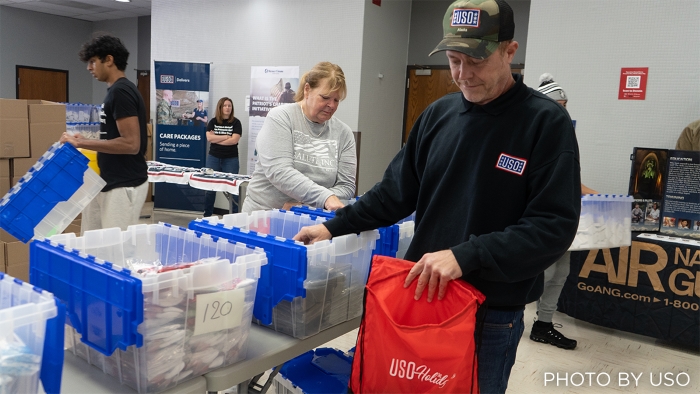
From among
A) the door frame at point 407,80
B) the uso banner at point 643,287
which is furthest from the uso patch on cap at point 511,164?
the door frame at point 407,80

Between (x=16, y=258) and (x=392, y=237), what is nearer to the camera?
(x=392, y=237)

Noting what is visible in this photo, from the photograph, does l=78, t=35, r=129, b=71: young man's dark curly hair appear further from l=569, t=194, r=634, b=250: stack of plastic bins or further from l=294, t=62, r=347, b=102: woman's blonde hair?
l=569, t=194, r=634, b=250: stack of plastic bins

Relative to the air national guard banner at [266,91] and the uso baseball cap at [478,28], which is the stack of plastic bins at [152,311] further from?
the air national guard banner at [266,91]

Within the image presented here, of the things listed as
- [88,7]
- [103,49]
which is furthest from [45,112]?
[88,7]

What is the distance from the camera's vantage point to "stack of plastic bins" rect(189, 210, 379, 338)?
139 cm

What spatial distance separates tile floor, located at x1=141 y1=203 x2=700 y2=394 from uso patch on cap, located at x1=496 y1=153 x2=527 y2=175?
1.99 metres

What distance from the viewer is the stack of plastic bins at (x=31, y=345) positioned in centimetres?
87

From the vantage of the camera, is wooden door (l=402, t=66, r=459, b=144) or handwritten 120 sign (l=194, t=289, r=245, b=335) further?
wooden door (l=402, t=66, r=459, b=144)

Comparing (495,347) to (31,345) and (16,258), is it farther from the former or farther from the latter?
(16,258)

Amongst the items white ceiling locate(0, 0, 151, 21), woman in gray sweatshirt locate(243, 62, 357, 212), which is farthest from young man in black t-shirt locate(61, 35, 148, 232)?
white ceiling locate(0, 0, 151, 21)

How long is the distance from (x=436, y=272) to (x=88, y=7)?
10.8 metres

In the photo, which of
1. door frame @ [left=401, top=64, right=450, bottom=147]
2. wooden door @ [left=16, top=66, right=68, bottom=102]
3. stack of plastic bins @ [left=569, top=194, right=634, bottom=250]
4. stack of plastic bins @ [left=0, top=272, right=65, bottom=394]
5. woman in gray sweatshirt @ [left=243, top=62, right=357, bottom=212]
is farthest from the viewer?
wooden door @ [left=16, top=66, right=68, bottom=102]

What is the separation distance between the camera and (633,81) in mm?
4676

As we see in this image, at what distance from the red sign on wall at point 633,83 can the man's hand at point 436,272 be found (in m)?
4.28
